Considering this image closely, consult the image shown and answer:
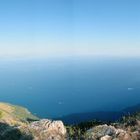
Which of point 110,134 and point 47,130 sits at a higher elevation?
point 110,134

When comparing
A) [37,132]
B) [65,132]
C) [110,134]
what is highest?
[110,134]

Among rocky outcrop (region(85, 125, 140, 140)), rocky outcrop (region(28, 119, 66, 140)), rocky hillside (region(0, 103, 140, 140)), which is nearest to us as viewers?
rocky outcrop (region(85, 125, 140, 140))

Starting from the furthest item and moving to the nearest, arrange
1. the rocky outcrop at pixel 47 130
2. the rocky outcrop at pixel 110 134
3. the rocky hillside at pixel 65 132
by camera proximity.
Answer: the rocky outcrop at pixel 47 130 < the rocky hillside at pixel 65 132 < the rocky outcrop at pixel 110 134

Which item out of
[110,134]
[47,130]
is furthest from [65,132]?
[110,134]

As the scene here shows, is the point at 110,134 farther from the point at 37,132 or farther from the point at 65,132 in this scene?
the point at 37,132

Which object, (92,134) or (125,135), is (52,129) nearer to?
(92,134)

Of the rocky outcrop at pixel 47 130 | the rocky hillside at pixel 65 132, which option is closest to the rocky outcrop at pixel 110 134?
the rocky hillside at pixel 65 132

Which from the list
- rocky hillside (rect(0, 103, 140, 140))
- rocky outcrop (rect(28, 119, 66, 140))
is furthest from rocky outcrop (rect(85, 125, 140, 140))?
rocky outcrop (rect(28, 119, 66, 140))

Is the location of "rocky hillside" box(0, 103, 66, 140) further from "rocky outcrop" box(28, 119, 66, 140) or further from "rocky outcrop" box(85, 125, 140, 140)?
"rocky outcrop" box(85, 125, 140, 140)

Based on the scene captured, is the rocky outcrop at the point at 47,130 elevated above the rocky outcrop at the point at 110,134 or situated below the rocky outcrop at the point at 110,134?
below

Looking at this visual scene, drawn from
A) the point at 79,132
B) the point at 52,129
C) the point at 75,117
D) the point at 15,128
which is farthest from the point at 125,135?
the point at 75,117

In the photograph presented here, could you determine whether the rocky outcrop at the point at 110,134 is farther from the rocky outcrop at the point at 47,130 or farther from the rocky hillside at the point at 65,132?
the rocky outcrop at the point at 47,130
